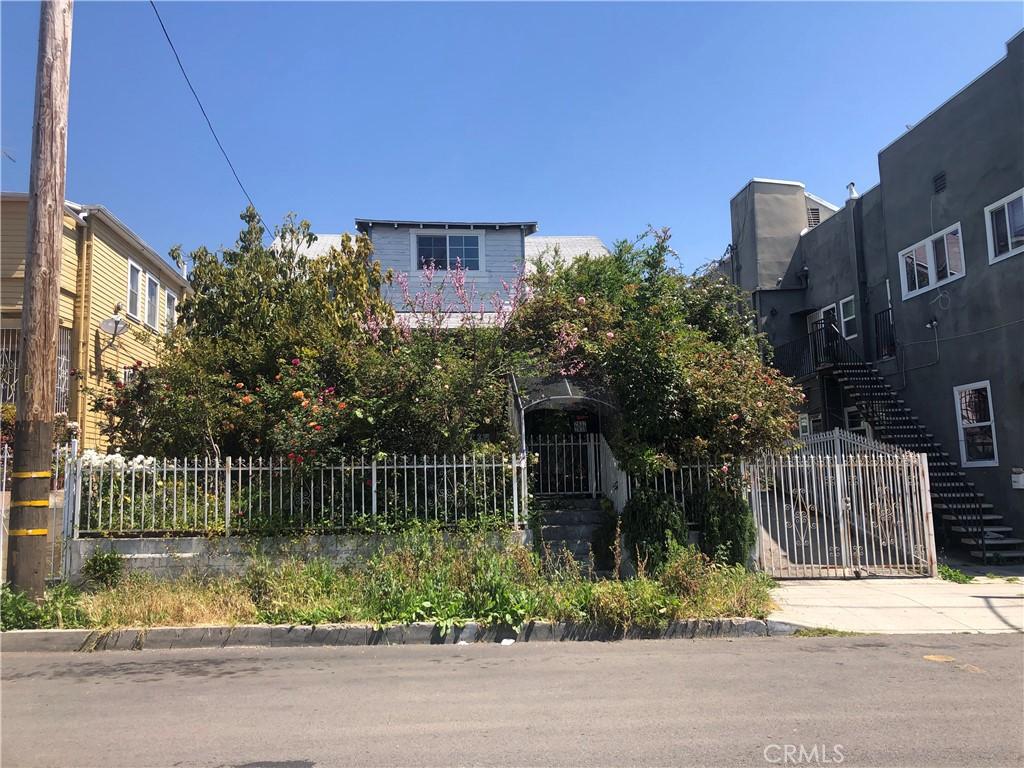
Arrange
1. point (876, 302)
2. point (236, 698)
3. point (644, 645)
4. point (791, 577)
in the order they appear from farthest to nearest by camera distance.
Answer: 1. point (876, 302)
2. point (791, 577)
3. point (644, 645)
4. point (236, 698)

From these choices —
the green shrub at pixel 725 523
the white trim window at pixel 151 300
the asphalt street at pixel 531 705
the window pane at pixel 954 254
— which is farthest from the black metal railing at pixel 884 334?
the white trim window at pixel 151 300

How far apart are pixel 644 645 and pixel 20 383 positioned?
7.25 meters

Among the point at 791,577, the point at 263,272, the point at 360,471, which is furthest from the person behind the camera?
the point at 263,272

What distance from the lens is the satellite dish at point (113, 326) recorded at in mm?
16062

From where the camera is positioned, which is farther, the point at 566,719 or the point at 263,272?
the point at 263,272

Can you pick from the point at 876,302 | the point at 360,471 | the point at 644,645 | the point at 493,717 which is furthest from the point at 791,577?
the point at 876,302

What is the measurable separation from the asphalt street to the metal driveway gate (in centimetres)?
323

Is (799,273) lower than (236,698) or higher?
higher

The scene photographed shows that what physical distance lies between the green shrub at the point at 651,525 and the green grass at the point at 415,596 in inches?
33.3

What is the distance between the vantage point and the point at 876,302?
688 inches

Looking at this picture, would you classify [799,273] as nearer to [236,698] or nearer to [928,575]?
[928,575]

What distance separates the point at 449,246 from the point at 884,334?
11.3 m

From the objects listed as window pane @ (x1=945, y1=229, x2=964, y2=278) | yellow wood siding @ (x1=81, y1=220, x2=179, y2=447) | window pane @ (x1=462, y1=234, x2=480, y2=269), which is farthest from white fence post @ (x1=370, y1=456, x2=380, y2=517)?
window pane @ (x1=945, y1=229, x2=964, y2=278)

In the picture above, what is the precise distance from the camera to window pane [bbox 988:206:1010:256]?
534 inches
